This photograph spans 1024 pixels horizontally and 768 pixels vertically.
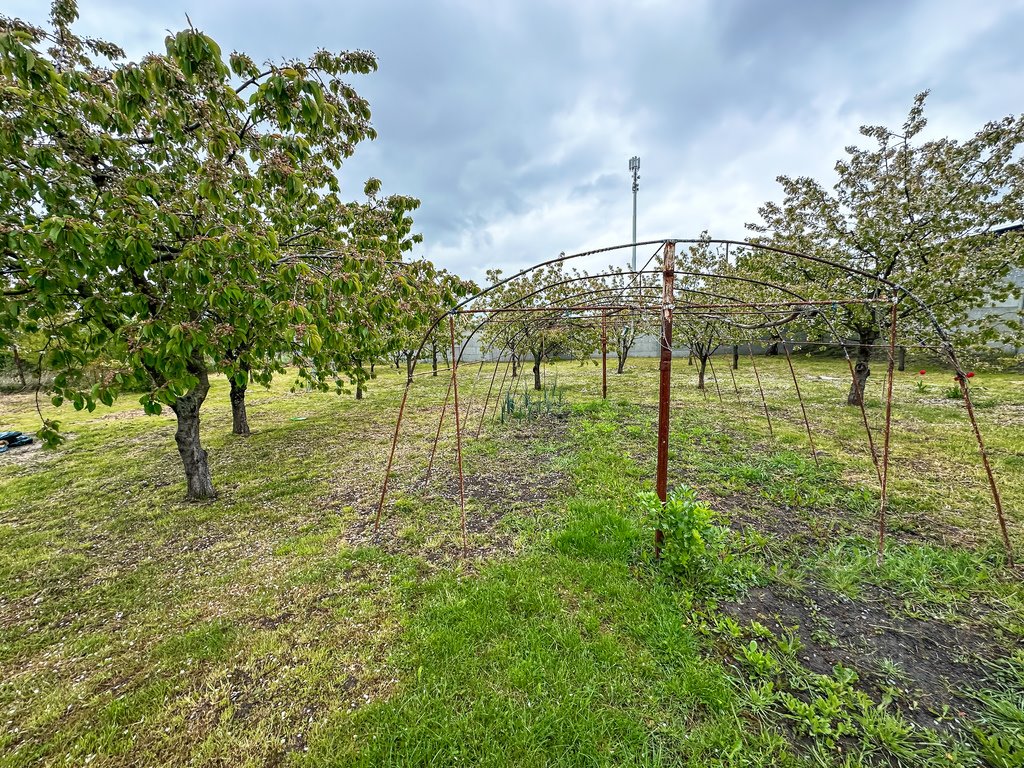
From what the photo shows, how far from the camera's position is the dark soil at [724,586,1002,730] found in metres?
2.45

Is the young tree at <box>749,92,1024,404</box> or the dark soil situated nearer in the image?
the dark soil

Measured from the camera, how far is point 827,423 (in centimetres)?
869

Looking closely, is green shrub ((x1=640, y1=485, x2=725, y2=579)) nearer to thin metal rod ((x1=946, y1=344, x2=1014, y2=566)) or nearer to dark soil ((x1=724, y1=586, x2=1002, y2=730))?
dark soil ((x1=724, y1=586, x2=1002, y2=730))

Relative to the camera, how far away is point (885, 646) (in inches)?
112

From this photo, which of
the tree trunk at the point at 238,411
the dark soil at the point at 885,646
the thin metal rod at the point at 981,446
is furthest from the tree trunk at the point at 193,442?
the thin metal rod at the point at 981,446

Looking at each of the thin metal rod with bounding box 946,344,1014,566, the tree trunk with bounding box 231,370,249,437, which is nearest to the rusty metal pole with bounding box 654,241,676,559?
the thin metal rod with bounding box 946,344,1014,566

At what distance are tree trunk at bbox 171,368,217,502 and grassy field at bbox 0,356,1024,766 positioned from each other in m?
0.33

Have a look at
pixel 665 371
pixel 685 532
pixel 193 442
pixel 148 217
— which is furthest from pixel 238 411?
pixel 685 532

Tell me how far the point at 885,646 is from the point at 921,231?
31.1ft

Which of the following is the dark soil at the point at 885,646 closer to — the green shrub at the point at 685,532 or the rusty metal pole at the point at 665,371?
the green shrub at the point at 685,532

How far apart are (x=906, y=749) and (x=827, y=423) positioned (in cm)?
847

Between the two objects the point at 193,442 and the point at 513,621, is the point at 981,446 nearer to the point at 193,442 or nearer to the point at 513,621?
the point at 513,621

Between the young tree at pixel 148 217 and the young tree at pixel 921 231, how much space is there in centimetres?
933

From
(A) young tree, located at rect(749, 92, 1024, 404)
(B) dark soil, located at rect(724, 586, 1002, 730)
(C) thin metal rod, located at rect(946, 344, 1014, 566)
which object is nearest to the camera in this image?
(B) dark soil, located at rect(724, 586, 1002, 730)
